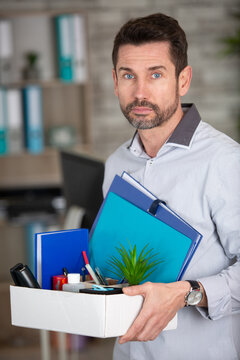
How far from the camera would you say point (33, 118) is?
3.31 m

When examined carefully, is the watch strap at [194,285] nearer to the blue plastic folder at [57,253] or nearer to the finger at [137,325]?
the finger at [137,325]

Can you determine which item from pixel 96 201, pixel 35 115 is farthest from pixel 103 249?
pixel 35 115

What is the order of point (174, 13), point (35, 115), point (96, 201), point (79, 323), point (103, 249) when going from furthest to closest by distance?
point (174, 13), point (35, 115), point (96, 201), point (103, 249), point (79, 323)

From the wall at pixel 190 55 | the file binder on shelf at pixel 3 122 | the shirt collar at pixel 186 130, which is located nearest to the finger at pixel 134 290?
the shirt collar at pixel 186 130

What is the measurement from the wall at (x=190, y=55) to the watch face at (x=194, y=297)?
2.56 meters

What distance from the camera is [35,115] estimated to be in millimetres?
3311

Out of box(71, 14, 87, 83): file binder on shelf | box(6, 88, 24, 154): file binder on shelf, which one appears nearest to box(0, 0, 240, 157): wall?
box(71, 14, 87, 83): file binder on shelf

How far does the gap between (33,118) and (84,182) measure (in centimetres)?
169

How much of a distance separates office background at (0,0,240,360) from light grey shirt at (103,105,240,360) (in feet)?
7.13

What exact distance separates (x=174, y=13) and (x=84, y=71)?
734 mm

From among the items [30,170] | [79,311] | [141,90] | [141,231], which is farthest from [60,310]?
[30,170]

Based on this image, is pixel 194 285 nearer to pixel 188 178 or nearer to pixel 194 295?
pixel 194 295

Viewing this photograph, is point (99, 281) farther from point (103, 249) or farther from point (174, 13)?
point (174, 13)

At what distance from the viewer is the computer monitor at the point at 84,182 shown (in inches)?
65.7
